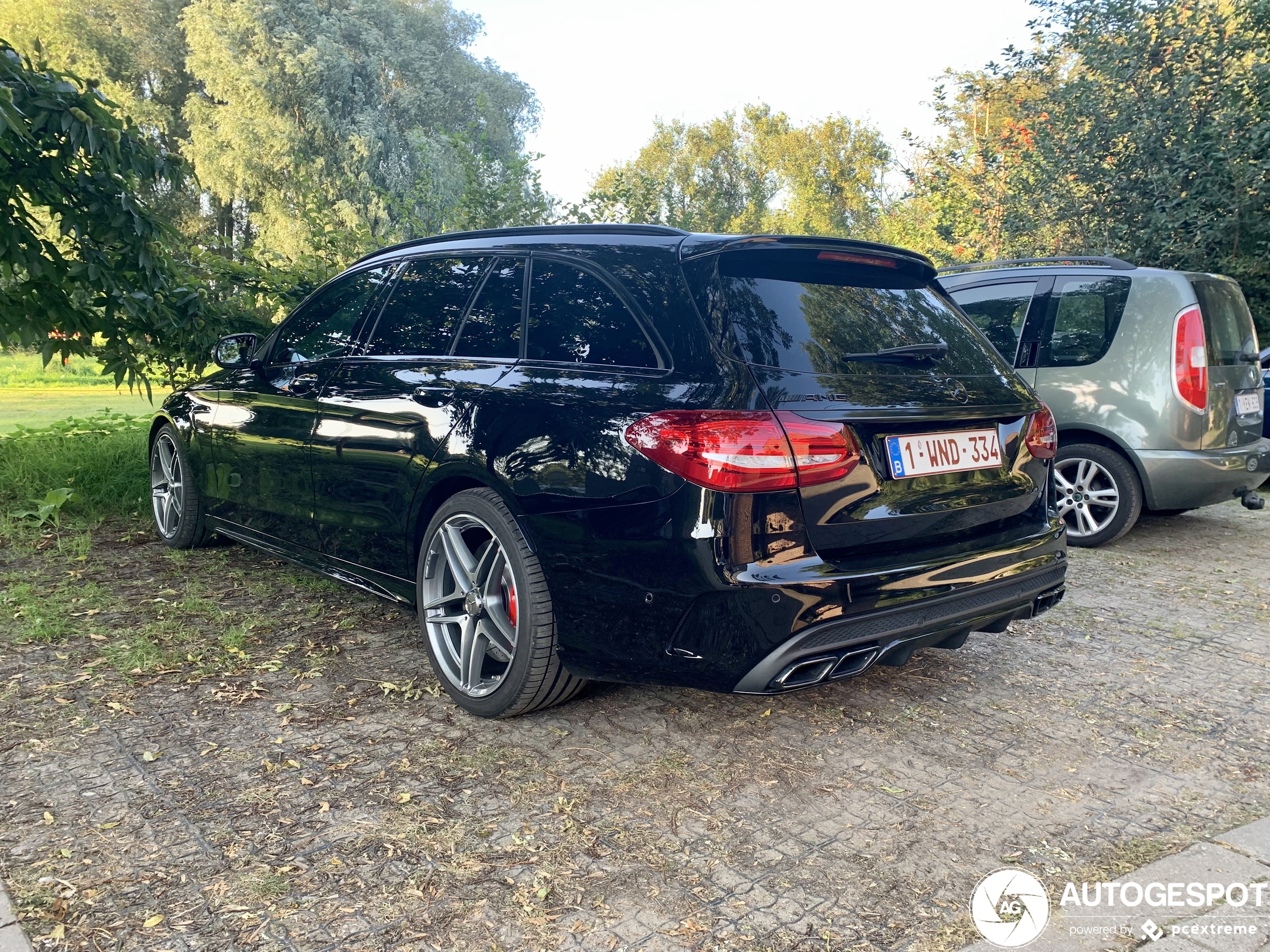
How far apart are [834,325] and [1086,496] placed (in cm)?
434

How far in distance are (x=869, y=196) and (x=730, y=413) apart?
149 feet

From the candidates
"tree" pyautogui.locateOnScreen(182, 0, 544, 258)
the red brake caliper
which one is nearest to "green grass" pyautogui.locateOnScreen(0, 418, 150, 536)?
the red brake caliper

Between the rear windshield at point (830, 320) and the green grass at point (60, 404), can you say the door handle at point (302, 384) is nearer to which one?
the rear windshield at point (830, 320)

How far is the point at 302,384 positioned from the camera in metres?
4.49

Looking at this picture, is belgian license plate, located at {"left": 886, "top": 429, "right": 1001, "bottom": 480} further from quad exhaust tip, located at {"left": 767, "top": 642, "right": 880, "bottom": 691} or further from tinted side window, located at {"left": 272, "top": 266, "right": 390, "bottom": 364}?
tinted side window, located at {"left": 272, "top": 266, "right": 390, "bottom": 364}

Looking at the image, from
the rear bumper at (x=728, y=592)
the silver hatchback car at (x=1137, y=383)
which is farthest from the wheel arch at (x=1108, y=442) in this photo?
the rear bumper at (x=728, y=592)

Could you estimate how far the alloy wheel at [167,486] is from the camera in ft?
19.1

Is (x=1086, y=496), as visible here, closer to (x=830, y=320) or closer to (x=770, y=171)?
(x=830, y=320)

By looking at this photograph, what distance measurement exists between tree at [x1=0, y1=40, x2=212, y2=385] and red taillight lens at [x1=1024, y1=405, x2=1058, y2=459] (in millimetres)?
5616

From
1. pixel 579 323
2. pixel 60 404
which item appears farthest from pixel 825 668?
pixel 60 404

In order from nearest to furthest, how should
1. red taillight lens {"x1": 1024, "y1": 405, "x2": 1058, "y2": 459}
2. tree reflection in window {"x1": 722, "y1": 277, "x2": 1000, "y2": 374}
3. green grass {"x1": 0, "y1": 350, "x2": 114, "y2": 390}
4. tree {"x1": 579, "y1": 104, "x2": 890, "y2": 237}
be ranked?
tree reflection in window {"x1": 722, "y1": 277, "x2": 1000, "y2": 374}
red taillight lens {"x1": 1024, "y1": 405, "x2": 1058, "y2": 459}
green grass {"x1": 0, "y1": 350, "x2": 114, "y2": 390}
tree {"x1": 579, "y1": 104, "x2": 890, "y2": 237}

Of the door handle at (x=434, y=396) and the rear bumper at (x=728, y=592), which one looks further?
the door handle at (x=434, y=396)

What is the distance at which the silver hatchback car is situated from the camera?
A: 20.2 feet

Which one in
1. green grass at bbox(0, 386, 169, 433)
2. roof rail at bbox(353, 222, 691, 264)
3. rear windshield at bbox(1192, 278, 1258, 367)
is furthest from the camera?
green grass at bbox(0, 386, 169, 433)
